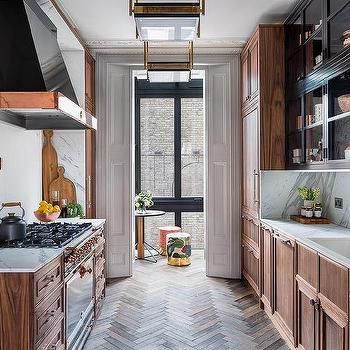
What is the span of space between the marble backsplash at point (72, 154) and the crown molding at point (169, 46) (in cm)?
114

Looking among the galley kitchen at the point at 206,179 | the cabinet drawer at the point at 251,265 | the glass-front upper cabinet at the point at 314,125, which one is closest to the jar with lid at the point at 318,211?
the galley kitchen at the point at 206,179

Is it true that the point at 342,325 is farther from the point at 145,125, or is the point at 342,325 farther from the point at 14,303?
the point at 145,125

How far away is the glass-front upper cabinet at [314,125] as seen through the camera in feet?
9.96

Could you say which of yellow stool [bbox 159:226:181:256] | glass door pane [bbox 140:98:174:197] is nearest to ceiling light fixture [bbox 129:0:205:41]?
glass door pane [bbox 140:98:174:197]

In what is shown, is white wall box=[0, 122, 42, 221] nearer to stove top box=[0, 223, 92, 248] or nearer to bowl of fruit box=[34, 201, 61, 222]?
bowl of fruit box=[34, 201, 61, 222]

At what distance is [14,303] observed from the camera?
195cm

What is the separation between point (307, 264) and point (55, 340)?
162cm

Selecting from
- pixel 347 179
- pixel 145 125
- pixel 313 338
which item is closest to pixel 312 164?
pixel 347 179

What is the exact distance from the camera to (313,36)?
3156 mm

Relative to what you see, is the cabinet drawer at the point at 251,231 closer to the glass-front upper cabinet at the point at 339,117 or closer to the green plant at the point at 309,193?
the green plant at the point at 309,193

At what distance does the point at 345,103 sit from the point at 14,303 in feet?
7.38

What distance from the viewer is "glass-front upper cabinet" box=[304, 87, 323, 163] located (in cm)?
304

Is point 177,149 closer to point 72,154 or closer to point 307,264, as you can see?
point 72,154

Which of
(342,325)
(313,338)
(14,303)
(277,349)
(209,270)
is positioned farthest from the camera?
(209,270)
